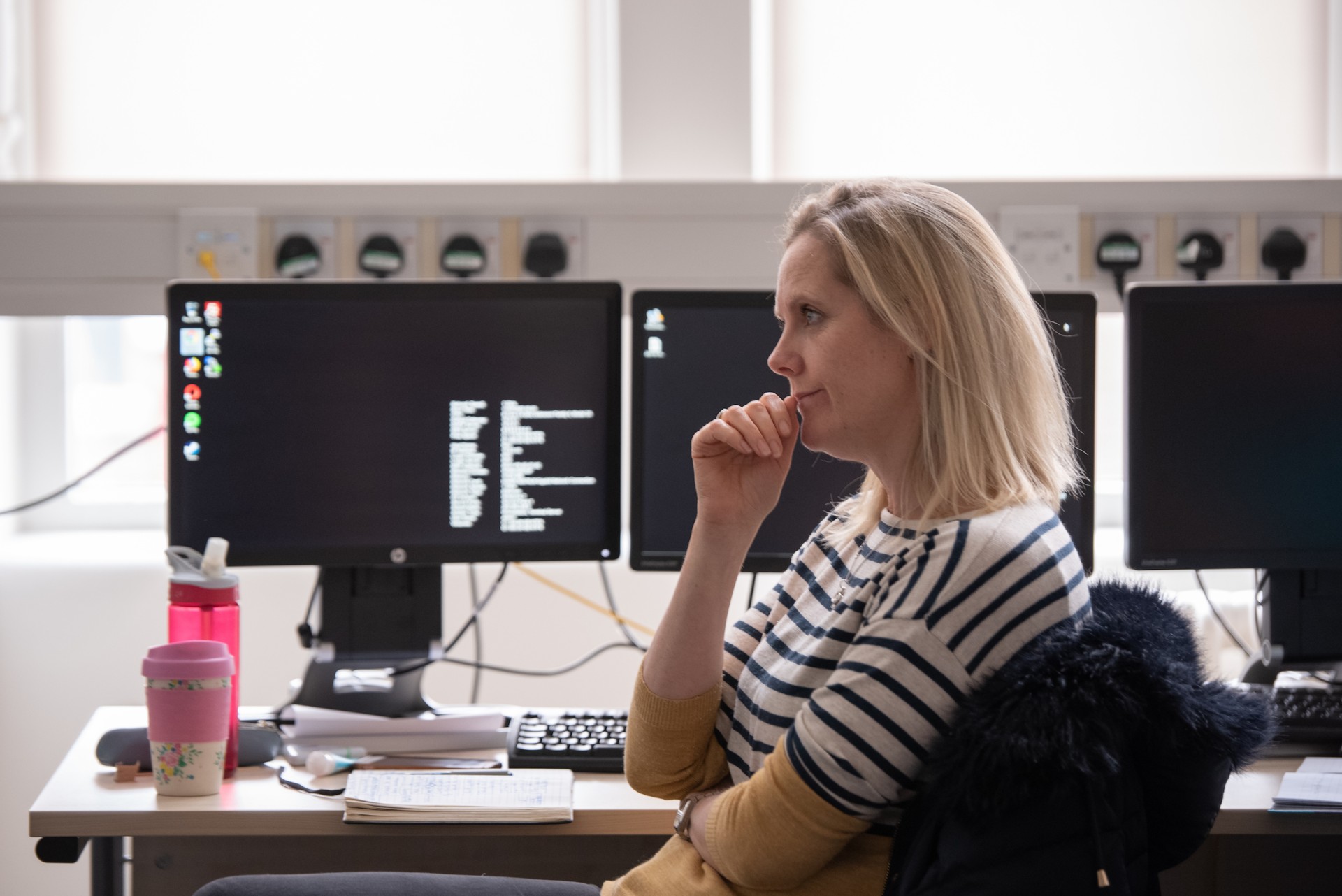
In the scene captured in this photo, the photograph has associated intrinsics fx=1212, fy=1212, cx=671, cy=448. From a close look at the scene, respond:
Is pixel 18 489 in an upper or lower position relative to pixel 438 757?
upper

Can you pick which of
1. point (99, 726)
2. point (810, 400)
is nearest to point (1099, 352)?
point (810, 400)

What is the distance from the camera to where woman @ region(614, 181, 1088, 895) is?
3.13 feet

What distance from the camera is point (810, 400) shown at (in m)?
1.12

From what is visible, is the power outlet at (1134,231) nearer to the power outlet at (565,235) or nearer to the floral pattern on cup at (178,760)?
the power outlet at (565,235)

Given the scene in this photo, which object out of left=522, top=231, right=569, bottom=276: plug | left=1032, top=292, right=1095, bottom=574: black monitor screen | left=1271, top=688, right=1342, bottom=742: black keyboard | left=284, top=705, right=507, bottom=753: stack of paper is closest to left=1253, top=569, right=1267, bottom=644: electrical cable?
left=1271, top=688, right=1342, bottom=742: black keyboard

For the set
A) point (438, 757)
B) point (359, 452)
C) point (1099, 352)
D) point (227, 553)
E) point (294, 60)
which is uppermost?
point (294, 60)

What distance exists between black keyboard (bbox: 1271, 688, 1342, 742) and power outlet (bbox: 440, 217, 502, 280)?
1326mm

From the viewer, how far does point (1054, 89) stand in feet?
7.38

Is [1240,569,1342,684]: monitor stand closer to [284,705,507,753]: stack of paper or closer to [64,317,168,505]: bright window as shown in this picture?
[284,705,507,753]: stack of paper

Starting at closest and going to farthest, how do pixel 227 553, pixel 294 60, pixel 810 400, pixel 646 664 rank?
pixel 810 400
pixel 646 664
pixel 227 553
pixel 294 60

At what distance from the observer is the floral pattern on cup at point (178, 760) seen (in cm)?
133

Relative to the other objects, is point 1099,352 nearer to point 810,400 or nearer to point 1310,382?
point 1310,382

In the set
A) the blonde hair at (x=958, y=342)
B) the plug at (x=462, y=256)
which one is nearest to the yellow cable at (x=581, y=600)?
the plug at (x=462, y=256)

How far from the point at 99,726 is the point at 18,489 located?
3.07ft
